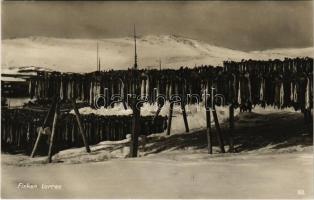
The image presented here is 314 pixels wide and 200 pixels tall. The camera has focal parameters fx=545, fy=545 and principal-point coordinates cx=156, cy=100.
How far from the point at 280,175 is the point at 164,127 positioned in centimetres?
182

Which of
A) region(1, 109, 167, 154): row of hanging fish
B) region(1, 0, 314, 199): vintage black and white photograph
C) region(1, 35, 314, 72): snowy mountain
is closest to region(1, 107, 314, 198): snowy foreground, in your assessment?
region(1, 0, 314, 199): vintage black and white photograph

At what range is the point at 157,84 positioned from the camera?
3701mm

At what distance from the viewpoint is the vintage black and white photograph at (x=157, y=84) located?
317 centimetres

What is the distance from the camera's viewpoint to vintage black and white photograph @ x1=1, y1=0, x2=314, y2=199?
317 centimetres

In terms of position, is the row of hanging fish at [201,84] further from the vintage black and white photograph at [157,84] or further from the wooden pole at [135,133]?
the wooden pole at [135,133]

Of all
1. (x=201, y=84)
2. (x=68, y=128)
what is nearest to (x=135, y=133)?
(x=201, y=84)

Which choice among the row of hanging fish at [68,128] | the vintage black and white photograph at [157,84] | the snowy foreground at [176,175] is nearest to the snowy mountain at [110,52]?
the vintage black and white photograph at [157,84]

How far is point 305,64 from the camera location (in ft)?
10.7

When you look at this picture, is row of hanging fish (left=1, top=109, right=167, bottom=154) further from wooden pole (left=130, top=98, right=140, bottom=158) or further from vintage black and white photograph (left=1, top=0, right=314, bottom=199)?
wooden pole (left=130, top=98, right=140, bottom=158)

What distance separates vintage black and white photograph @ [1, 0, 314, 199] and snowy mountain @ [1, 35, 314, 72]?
0.01m

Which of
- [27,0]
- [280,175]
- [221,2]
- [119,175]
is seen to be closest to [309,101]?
[280,175]

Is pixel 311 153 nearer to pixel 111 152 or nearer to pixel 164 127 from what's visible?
pixel 111 152

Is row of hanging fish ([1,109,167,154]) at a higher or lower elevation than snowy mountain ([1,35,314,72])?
lower

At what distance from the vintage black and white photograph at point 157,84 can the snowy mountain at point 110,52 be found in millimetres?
10
